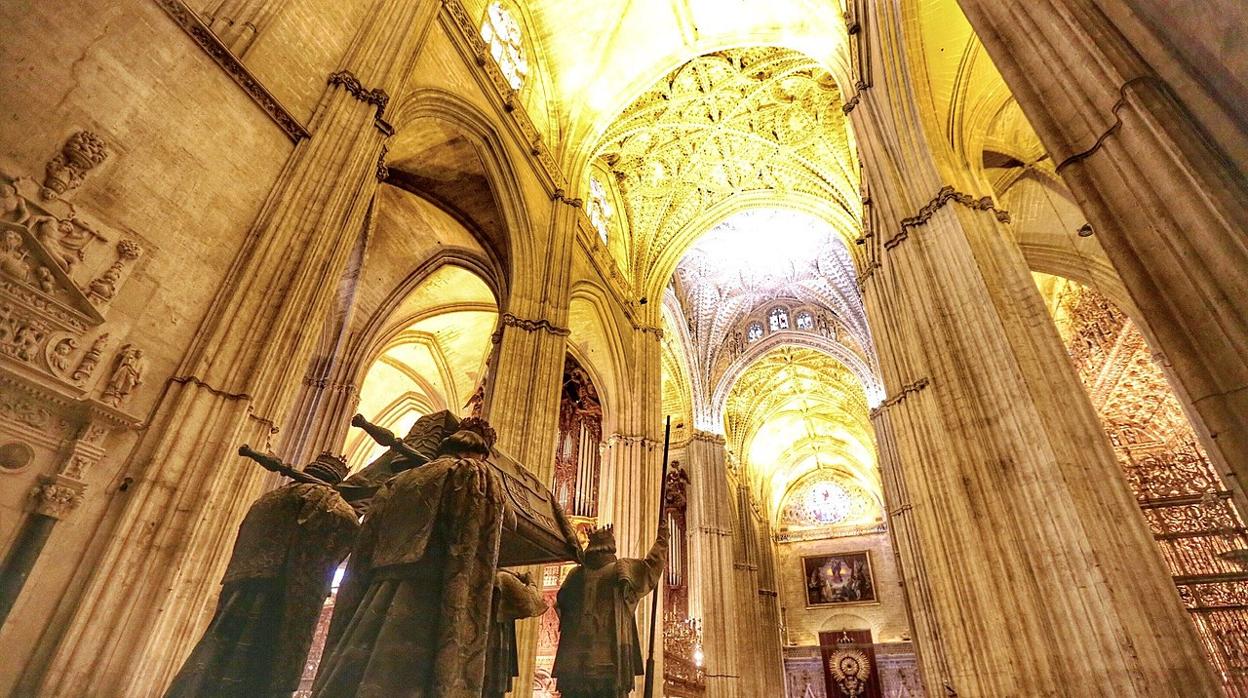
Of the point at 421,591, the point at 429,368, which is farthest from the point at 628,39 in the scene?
the point at 421,591

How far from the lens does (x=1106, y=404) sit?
396 inches

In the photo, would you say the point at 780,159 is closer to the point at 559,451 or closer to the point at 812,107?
the point at 812,107

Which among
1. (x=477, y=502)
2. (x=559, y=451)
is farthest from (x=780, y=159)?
(x=477, y=502)

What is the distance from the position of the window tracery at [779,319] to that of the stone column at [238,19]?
661 inches

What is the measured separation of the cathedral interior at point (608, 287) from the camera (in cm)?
260

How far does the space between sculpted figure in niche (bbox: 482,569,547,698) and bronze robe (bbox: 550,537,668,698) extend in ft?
0.83

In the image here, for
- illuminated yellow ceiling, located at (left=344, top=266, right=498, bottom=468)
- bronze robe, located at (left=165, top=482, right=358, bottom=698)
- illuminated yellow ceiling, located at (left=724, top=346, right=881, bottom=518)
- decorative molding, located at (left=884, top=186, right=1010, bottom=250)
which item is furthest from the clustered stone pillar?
bronze robe, located at (left=165, top=482, right=358, bottom=698)

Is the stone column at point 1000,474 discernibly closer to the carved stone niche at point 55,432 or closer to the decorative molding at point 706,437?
the carved stone niche at point 55,432

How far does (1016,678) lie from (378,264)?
36.6 feet

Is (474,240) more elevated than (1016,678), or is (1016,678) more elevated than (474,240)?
(474,240)

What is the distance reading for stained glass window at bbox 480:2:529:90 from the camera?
957cm

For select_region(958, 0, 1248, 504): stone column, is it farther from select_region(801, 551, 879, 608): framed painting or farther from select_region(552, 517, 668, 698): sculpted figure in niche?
select_region(801, 551, 879, 608): framed painting

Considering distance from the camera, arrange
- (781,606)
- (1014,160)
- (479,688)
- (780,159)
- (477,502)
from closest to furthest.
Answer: (479,688) < (477,502) < (1014,160) < (780,159) < (781,606)

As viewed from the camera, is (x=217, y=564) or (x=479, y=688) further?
(x=217, y=564)
